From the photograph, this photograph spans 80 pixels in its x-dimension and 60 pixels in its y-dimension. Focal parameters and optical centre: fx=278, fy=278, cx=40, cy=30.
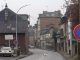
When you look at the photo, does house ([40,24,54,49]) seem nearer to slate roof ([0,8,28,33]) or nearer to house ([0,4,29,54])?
slate roof ([0,8,28,33])

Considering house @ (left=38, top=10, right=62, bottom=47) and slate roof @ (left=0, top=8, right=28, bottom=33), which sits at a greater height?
house @ (left=38, top=10, right=62, bottom=47)

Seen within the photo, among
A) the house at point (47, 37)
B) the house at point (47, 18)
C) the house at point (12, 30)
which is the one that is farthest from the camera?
the house at point (47, 18)

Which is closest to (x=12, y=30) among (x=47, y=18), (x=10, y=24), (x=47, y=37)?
(x=10, y=24)

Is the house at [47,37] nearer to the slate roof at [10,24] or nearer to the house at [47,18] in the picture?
the house at [47,18]

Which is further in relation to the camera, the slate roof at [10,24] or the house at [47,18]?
the house at [47,18]

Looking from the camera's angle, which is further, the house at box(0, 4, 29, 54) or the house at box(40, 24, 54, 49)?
the house at box(40, 24, 54, 49)

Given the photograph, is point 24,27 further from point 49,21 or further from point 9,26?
point 49,21

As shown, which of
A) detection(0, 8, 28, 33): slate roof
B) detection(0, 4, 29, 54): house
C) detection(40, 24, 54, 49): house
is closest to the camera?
detection(0, 4, 29, 54): house

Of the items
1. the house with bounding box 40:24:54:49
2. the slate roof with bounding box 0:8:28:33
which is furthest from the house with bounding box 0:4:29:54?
the house with bounding box 40:24:54:49

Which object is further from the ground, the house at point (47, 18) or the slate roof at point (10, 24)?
the house at point (47, 18)

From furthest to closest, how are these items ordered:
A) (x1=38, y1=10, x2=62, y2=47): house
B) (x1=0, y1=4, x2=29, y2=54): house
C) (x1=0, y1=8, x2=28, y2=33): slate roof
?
(x1=38, y1=10, x2=62, y2=47): house
(x1=0, y1=8, x2=28, y2=33): slate roof
(x1=0, y1=4, x2=29, y2=54): house

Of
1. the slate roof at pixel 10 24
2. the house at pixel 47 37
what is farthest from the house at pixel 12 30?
the house at pixel 47 37

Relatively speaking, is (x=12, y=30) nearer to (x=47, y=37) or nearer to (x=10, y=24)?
(x=10, y=24)

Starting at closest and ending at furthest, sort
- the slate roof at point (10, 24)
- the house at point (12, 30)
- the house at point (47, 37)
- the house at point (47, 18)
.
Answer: the house at point (12, 30), the slate roof at point (10, 24), the house at point (47, 37), the house at point (47, 18)
